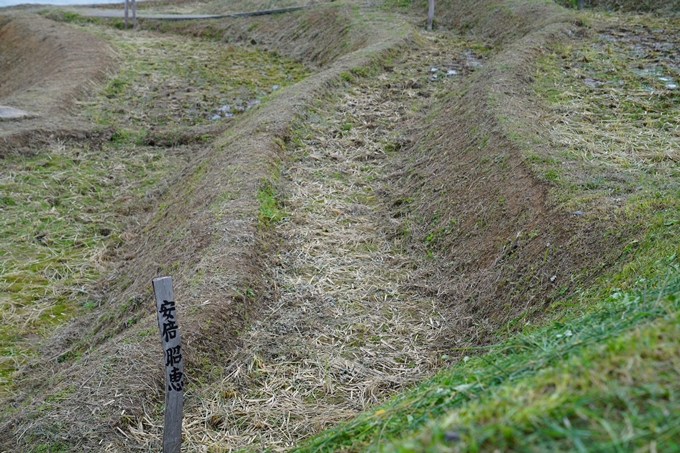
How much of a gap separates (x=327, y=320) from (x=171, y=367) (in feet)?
5.61

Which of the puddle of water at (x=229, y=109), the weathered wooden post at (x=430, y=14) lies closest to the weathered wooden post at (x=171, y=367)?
the puddle of water at (x=229, y=109)

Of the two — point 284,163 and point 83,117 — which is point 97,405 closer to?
point 284,163

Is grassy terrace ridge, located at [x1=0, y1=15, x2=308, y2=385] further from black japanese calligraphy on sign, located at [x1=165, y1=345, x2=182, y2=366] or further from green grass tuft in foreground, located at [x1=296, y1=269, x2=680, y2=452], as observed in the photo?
green grass tuft in foreground, located at [x1=296, y1=269, x2=680, y2=452]

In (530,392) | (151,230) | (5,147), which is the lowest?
(151,230)

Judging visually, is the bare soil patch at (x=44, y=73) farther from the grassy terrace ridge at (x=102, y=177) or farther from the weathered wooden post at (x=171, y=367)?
the weathered wooden post at (x=171, y=367)

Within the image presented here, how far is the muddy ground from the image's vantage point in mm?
4074

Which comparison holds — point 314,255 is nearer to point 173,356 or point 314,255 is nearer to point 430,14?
point 173,356

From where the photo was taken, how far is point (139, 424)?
3.86 m

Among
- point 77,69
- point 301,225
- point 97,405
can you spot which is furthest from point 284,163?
point 77,69

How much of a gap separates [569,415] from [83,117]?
10742mm

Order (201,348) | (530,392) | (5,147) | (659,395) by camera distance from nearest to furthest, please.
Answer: (659,395), (530,392), (201,348), (5,147)

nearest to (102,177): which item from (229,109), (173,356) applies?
(229,109)

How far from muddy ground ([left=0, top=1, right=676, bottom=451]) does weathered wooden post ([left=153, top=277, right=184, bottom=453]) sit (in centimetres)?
31

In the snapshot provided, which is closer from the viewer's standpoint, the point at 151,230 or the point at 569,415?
the point at 569,415
